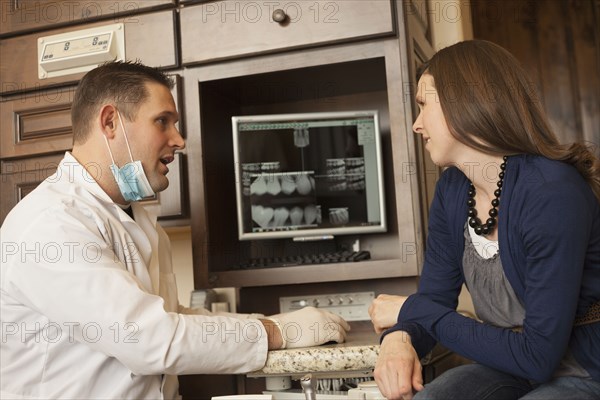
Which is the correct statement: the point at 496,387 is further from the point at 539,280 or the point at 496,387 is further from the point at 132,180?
the point at 132,180

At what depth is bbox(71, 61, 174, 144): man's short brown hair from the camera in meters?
1.56

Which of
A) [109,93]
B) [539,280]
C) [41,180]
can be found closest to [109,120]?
[109,93]

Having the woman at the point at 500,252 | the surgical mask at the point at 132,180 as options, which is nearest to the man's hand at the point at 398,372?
the woman at the point at 500,252

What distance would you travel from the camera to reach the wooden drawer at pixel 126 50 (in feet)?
5.91

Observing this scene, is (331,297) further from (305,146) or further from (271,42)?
(271,42)

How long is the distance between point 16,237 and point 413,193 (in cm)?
87

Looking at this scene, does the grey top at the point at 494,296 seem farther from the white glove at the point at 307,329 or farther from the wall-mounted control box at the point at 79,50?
the wall-mounted control box at the point at 79,50

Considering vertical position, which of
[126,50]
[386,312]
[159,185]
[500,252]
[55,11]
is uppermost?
[55,11]

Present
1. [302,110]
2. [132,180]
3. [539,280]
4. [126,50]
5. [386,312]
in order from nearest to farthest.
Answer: [539,280] → [386,312] → [132,180] → [126,50] → [302,110]

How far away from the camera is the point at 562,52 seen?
121 inches

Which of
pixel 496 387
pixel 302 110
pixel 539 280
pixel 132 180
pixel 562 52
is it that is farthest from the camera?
pixel 562 52

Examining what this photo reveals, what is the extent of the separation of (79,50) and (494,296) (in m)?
1.26

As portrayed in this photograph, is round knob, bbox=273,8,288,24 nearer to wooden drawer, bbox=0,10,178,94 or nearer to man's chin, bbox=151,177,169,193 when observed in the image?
wooden drawer, bbox=0,10,178,94

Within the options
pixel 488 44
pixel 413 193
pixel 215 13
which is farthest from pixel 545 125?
pixel 215 13
